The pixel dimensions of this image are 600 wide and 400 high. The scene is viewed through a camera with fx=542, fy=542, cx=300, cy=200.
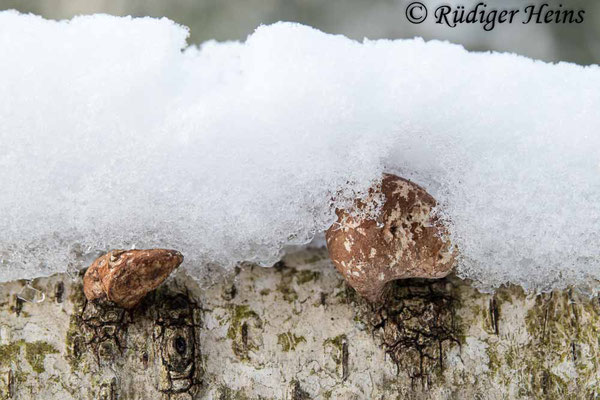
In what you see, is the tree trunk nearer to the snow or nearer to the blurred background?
the snow

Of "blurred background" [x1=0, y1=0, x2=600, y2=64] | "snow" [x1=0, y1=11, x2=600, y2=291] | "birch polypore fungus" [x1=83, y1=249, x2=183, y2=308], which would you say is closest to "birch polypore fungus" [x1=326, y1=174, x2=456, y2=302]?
"snow" [x1=0, y1=11, x2=600, y2=291]

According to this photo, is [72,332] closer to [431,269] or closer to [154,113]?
[154,113]

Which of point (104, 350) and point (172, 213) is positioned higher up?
point (172, 213)

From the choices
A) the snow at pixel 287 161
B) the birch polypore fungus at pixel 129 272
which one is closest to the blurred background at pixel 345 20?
the snow at pixel 287 161

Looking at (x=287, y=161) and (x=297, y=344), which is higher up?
(x=287, y=161)

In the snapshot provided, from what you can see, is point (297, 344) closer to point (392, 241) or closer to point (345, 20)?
point (392, 241)

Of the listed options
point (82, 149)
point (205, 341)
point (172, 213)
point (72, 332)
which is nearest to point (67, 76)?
point (82, 149)

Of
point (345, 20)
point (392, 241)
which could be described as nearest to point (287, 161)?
point (392, 241)
